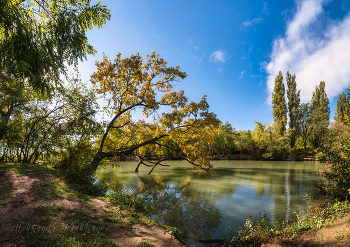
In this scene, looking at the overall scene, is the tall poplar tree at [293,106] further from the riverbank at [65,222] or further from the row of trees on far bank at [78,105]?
the riverbank at [65,222]

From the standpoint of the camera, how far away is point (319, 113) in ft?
128

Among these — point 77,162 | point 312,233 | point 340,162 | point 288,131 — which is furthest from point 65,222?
point 288,131

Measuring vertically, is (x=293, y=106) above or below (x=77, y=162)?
above

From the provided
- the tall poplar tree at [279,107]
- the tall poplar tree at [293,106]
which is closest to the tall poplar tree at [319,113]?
the tall poplar tree at [293,106]

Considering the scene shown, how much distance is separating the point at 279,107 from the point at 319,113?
30.8ft

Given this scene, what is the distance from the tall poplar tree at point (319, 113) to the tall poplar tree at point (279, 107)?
6.24 meters

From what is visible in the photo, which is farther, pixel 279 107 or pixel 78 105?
pixel 279 107

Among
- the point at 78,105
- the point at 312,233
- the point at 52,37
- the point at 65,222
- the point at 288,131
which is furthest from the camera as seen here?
the point at 288,131

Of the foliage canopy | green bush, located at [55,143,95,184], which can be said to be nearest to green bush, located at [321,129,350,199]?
the foliage canopy

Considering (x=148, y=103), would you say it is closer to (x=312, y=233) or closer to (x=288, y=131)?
(x=312, y=233)

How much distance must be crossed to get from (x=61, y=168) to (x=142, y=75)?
7.05 meters

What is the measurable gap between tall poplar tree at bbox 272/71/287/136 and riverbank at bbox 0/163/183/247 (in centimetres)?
4330

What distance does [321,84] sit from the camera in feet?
144

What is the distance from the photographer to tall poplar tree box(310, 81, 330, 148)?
3678cm
